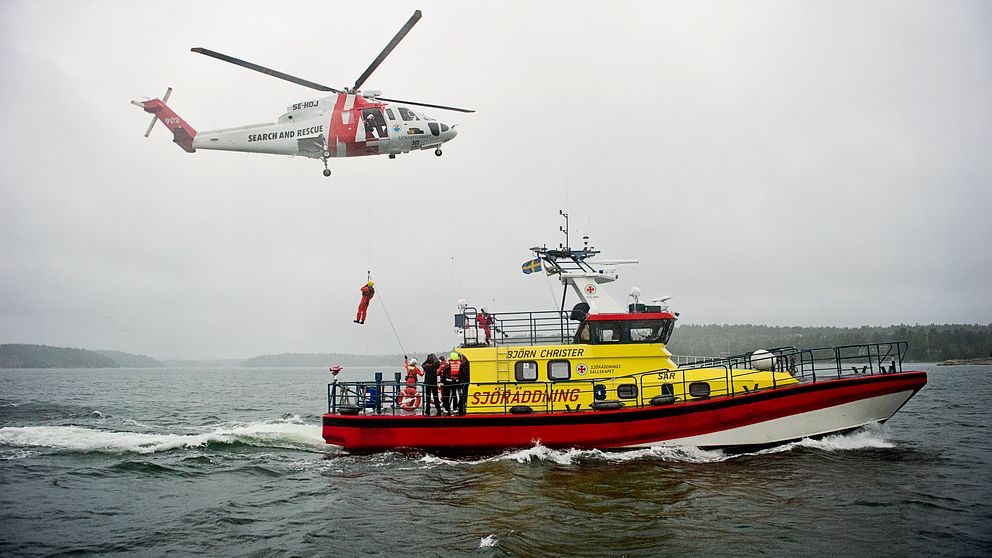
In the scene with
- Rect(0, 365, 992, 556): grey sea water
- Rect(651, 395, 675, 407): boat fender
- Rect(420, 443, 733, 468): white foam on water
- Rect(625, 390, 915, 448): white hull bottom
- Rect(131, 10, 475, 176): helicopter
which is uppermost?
Rect(131, 10, 475, 176): helicopter

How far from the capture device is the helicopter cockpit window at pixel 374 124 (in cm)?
1719

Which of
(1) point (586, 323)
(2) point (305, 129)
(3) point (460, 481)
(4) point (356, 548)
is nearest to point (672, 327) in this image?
(1) point (586, 323)

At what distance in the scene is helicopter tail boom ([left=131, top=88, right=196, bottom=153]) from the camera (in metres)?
17.8

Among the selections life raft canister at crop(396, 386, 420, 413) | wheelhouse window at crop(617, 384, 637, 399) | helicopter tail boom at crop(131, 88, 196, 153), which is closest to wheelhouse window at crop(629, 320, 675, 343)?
wheelhouse window at crop(617, 384, 637, 399)

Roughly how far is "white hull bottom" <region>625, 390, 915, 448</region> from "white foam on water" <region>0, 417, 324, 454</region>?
9232mm

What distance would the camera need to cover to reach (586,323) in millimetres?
13359

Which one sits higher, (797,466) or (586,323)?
(586,323)

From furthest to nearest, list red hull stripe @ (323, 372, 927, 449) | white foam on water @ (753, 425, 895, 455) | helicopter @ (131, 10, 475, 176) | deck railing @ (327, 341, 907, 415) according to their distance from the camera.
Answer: helicopter @ (131, 10, 475, 176), deck railing @ (327, 341, 907, 415), white foam on water @ (753, 425, 895, 455), red hull stripe @ (323, 372, 927, 449)

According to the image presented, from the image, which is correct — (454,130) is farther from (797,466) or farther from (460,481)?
(797,466)

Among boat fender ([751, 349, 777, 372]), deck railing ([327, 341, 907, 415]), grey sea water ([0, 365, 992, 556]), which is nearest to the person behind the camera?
grey sea water ([0, 365, 992, 556])

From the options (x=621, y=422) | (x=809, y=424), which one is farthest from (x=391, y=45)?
A: (x=809, y=424)

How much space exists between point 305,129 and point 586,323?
9.83 metres

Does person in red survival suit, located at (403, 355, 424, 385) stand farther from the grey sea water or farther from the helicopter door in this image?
the helicopter door

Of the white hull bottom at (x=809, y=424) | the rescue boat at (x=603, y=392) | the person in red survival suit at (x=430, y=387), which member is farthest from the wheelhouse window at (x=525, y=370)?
the white hull bottom at (x=809, y=424)
